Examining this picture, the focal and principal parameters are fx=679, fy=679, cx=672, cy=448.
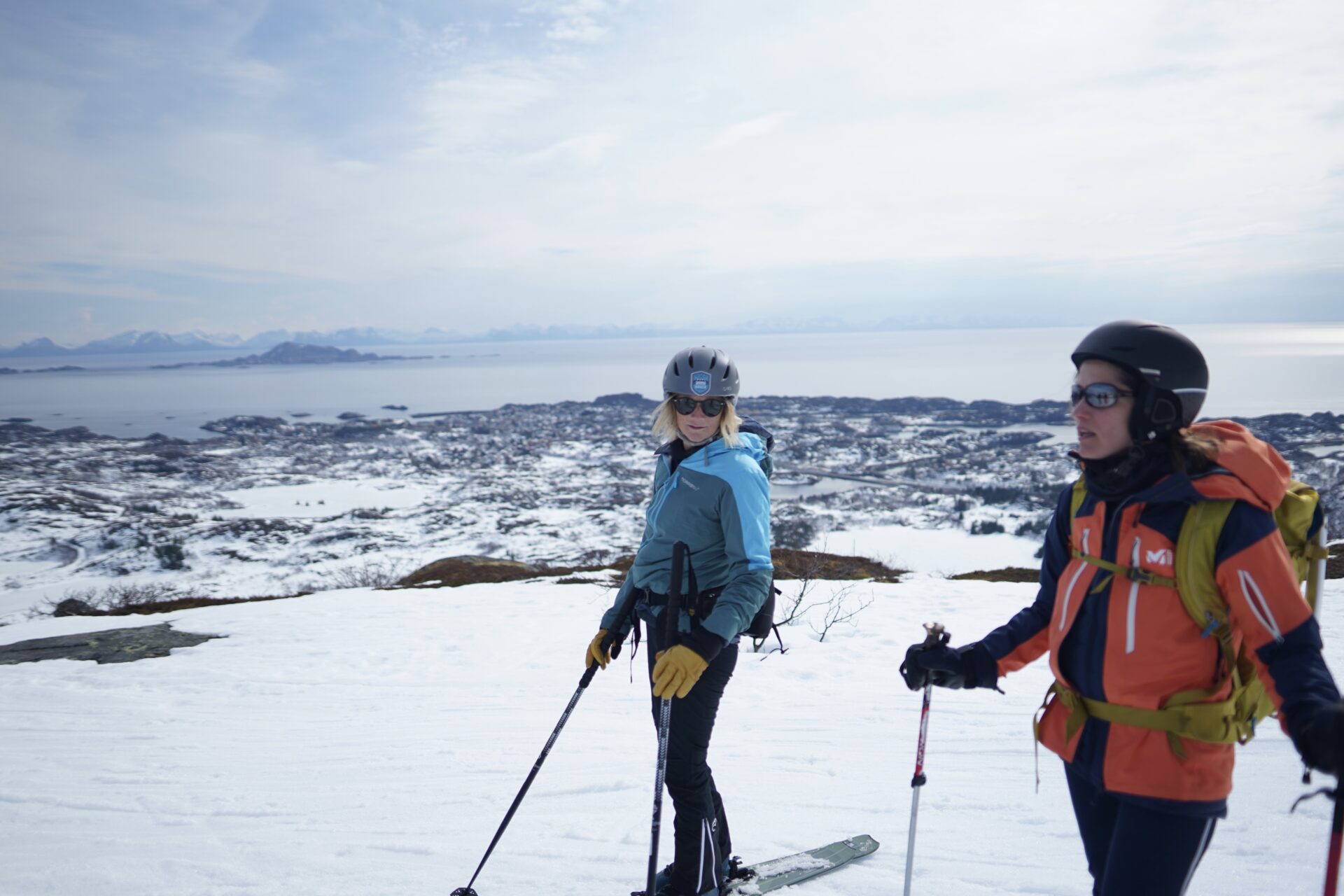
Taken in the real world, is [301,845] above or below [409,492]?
above

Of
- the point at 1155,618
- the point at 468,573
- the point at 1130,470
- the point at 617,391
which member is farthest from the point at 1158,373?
the point at 617,391

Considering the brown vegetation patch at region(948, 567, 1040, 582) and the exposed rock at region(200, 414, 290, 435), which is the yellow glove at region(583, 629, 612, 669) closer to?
the brown vegetation patch at region(948, 567, 1040, 582)

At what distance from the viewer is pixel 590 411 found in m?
125

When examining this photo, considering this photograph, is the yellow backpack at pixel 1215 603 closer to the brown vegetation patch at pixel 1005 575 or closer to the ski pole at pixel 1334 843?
the ski pole at pixel 1334 843

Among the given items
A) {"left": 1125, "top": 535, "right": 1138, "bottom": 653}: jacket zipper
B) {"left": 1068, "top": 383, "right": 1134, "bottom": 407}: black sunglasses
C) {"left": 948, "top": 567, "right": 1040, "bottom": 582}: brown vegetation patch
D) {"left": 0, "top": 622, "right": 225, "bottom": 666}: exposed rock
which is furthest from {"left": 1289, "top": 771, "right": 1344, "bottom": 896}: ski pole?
{"left": 948, "top": 567, "right": 1040, "bottom": 582}: brown vegetation patch

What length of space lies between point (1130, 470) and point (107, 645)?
1118 centimetres

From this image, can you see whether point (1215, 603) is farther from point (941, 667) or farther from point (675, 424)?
point (675, 424)

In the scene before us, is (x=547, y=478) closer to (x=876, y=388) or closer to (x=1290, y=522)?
(x=1290, y=522)

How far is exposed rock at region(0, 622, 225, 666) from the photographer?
326 inches

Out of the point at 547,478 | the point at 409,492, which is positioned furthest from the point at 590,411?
the point at 409,492

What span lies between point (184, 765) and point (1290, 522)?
6627 mm

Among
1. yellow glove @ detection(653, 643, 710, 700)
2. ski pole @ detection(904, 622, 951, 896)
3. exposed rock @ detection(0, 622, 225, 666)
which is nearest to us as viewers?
ski pole @ detection(904, 622, 951, 896)

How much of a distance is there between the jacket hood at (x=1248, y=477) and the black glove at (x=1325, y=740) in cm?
43

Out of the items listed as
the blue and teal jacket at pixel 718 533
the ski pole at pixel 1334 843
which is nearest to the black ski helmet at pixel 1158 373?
the ski pole at pixel 1334 843
